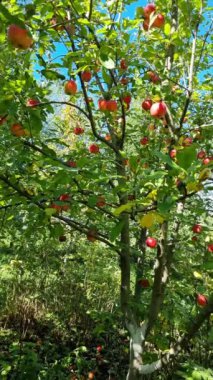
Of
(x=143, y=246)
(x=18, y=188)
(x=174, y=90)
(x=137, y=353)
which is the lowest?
(x=137, y=353)

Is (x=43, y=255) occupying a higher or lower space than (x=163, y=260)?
higher

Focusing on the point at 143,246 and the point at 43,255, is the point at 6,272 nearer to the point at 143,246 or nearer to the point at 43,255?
the point at 43,255

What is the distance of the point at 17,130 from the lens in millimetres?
2426

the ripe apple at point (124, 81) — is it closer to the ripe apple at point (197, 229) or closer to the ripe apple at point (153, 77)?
the ripe apple at point (153, 77)

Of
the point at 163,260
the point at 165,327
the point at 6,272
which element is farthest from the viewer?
the point at 6,272

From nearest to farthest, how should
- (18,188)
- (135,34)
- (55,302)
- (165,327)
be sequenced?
1. (18,188)
2. (135,34)
3. (165,327)
4. (55,302)

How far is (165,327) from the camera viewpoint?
4.45 metres

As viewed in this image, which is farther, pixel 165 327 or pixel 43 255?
pixel 43 255

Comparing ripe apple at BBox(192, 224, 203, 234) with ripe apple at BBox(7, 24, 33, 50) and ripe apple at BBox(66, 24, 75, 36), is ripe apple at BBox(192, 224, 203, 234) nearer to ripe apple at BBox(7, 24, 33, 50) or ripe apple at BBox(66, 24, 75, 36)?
ripe apple at BBox(66, 24, 75, 36)

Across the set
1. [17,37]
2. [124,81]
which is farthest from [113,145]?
[17,37]

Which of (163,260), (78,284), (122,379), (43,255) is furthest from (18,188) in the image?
(78,284)

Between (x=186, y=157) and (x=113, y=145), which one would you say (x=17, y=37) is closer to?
(x=186, y=157)

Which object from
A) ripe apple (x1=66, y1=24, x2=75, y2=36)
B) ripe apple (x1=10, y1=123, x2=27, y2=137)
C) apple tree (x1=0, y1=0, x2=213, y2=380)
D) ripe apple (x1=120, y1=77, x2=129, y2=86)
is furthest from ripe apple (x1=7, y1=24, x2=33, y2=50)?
ripe apple (x1=120, y1=77, x2=129, y2=86)

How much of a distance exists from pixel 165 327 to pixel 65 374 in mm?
1380
